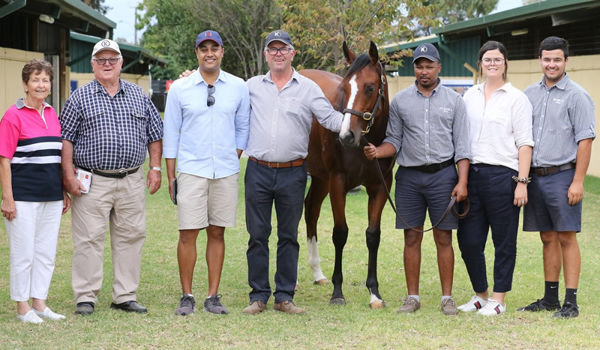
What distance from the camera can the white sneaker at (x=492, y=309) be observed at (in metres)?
5.64

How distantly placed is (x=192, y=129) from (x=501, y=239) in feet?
8.29

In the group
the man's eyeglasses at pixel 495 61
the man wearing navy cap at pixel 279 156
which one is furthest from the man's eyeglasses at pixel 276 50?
the man's eyeglasses at pixel 495 61

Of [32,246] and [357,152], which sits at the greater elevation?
[357,152]

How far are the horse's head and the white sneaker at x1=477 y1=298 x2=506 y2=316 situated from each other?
1.62 metres

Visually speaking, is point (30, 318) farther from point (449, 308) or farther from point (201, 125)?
point (449, 308)

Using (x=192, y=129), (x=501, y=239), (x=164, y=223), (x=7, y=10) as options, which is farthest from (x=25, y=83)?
(x=7, y=10)

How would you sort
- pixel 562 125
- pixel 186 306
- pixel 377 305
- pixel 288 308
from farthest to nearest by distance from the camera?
pixel 377 305 < pixel 288 308 < pixel 186 306 < pixel 562 125

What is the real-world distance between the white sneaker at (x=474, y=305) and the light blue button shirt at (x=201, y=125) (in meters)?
2.14

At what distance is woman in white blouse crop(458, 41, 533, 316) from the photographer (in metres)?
5.52

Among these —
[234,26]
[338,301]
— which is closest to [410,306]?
[338,301]

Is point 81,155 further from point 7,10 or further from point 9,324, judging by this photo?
point 7,10

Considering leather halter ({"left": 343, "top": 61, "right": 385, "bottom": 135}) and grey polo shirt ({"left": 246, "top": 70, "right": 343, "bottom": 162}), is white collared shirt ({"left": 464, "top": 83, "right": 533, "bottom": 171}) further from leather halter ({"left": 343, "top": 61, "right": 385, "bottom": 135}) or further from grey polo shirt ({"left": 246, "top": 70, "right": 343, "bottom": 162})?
grey polo shirt ({"left": 246, "top": 70, "right": 343, "bottom": 162})

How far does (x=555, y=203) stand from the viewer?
5535mm

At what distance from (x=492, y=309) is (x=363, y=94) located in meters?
1.93
